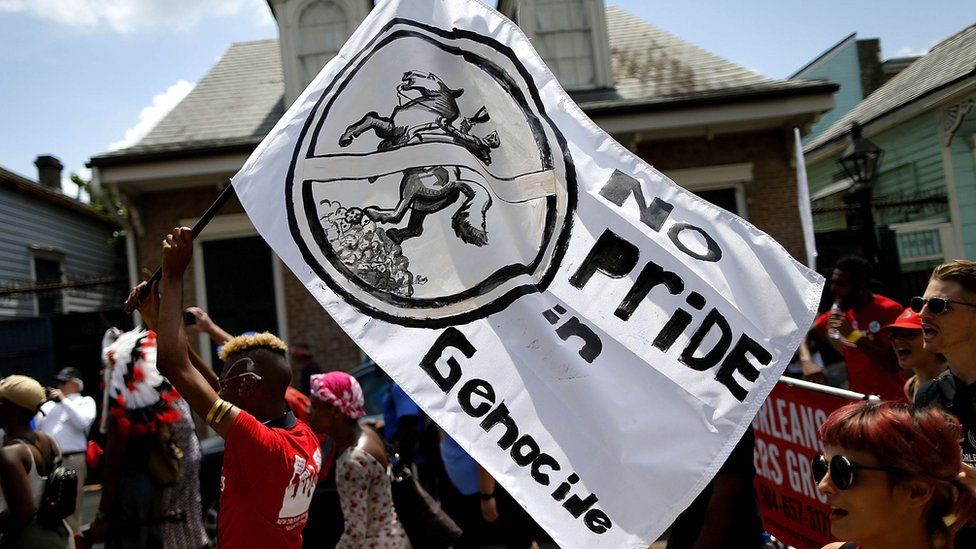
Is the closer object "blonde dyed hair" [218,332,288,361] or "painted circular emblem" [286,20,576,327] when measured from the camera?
"painted circular emblem" [286,20,576,327]

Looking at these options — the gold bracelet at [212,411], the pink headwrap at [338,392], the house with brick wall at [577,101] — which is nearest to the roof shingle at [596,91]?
the house with brick wall at [577,101]

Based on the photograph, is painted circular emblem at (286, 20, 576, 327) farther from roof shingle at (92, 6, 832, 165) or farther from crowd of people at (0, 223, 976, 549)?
roof shingle at (92, 6, 832, 165)

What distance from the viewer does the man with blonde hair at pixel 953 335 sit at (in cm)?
304

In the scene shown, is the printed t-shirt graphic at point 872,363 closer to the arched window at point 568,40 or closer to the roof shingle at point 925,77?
the arched window at point 568,40

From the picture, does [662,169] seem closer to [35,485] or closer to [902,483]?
[35,485]

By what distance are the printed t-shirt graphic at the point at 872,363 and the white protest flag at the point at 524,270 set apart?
10.3ft

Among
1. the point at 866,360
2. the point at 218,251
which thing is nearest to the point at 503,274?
the point at 866,360

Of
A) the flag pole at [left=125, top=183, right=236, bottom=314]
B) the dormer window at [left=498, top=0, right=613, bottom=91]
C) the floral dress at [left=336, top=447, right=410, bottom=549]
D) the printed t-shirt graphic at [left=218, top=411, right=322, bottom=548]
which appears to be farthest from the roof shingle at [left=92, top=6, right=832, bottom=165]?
the printed t-shirt graphic at [left=218, top=411, right=322, bottom=548]

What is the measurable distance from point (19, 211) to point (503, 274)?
20.5m

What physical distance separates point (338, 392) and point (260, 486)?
5.38ft

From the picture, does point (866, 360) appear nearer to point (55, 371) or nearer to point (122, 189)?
point (122, 189)

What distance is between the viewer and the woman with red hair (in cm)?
213

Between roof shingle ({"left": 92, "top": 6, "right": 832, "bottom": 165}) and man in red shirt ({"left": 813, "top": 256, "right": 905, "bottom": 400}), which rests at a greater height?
roof shingle ({"left": 92, "top": 6, "right": 832, "bottom": 165})

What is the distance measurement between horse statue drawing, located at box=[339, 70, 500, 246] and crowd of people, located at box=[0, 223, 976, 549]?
768 mm
